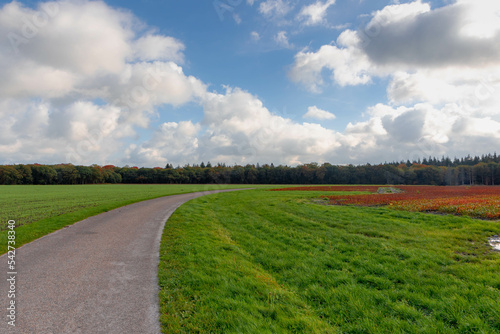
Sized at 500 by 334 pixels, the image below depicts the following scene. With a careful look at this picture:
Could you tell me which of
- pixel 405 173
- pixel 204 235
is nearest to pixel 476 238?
pixel 204 235

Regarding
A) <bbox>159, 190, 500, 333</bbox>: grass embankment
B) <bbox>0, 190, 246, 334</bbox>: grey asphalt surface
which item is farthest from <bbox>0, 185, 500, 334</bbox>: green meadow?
<bbox>0, 190, 246, 334</bbox>: grey asphalt surface

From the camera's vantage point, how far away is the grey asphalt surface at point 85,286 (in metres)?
4.18

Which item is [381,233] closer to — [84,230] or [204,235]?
[204,235]

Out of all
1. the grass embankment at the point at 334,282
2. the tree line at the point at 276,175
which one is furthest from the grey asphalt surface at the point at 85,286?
the tree line at the point at 276,175

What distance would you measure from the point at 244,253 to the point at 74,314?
5405 mm

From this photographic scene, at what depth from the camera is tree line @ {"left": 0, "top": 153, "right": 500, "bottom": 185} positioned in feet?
363

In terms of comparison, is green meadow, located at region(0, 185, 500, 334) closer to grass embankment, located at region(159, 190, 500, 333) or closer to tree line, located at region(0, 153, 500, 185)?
grass embankment, located at region(159, 190, 500, 333)

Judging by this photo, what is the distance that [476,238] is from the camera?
941 cm

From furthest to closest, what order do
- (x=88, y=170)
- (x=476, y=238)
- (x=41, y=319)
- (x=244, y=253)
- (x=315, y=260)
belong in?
(x=88, y=170), (x=476, y=238), (x=244, y=253), (x=315, y=260), (x=41, y=319)

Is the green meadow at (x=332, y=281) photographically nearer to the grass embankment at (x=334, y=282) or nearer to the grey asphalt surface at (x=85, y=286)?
the grass embankment at (x=334, y=282)

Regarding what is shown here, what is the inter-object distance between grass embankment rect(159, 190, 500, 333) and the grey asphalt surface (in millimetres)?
453

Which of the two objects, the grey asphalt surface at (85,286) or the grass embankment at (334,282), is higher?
the grey asphalt surface at (85,286)

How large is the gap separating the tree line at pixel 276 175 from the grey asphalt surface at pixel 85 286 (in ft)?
393

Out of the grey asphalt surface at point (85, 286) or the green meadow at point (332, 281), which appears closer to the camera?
the grey asphalt surface at point (85, 286)
